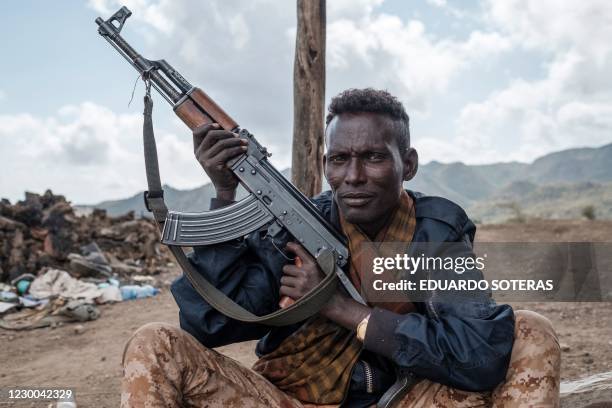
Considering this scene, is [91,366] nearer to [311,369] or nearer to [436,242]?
[311,369]

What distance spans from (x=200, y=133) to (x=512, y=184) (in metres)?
62.5

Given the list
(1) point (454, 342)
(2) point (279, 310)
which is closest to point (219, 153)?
(2) point (279, 310)

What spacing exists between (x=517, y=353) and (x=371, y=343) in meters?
0.57

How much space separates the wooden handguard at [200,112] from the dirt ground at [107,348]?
2.92 meters

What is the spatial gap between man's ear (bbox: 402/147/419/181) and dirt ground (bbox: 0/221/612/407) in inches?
119

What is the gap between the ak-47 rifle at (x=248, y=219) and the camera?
2525mm

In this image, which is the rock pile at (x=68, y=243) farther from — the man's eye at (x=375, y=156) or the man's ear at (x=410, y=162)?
the man's eye at (x=375, y=156)

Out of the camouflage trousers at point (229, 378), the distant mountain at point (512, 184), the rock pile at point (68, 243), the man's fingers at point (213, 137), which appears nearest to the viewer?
the camouflage trousers at point (229, 378)

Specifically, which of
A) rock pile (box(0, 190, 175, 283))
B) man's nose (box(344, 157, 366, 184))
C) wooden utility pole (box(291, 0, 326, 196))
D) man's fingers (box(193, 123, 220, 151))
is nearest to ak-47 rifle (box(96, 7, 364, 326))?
man's fingers (box(193, 123, 220, 151))

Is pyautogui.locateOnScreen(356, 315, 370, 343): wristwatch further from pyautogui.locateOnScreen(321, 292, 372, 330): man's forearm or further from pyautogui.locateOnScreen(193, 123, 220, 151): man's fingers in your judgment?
pyautogui.locateOnScreen(193, 123, 220, 151): man's fingers

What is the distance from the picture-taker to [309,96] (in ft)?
17.8

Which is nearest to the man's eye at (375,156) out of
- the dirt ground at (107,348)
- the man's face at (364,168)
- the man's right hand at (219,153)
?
the man's face at (364,168)

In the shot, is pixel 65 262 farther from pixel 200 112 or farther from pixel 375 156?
pixel 375 156

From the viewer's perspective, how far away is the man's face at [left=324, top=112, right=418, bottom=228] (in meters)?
2.67
